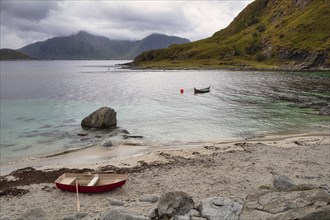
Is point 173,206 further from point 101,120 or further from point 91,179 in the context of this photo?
point 101,120

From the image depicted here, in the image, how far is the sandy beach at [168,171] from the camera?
64.3 ft

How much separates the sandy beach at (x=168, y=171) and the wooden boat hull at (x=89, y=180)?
39 cm

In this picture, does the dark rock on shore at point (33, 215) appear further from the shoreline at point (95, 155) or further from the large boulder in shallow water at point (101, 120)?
the large boulder in shallow water at point (101, 120)

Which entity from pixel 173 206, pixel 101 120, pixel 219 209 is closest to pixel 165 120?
pixel 101 120

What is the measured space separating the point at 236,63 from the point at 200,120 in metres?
156

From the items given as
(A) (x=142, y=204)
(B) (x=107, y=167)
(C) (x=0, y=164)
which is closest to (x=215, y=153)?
(B) (x=107, y=167)

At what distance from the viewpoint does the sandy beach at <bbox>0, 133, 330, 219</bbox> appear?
19.6 meters

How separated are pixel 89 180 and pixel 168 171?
619 centimetres

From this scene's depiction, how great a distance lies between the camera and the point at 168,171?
81.4 ft

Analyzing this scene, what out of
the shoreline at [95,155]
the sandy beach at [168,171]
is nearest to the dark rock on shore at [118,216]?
the sandy beach at [168,171]

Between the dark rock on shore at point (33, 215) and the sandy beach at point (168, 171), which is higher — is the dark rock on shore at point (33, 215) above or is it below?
above

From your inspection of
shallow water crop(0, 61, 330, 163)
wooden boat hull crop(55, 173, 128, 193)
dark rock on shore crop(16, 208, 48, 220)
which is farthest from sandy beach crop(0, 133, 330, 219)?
shallow water crop(0, 61, 330, 163)

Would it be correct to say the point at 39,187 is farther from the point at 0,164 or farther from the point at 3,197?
the point at 0,164

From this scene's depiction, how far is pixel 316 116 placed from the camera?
48969 mm
